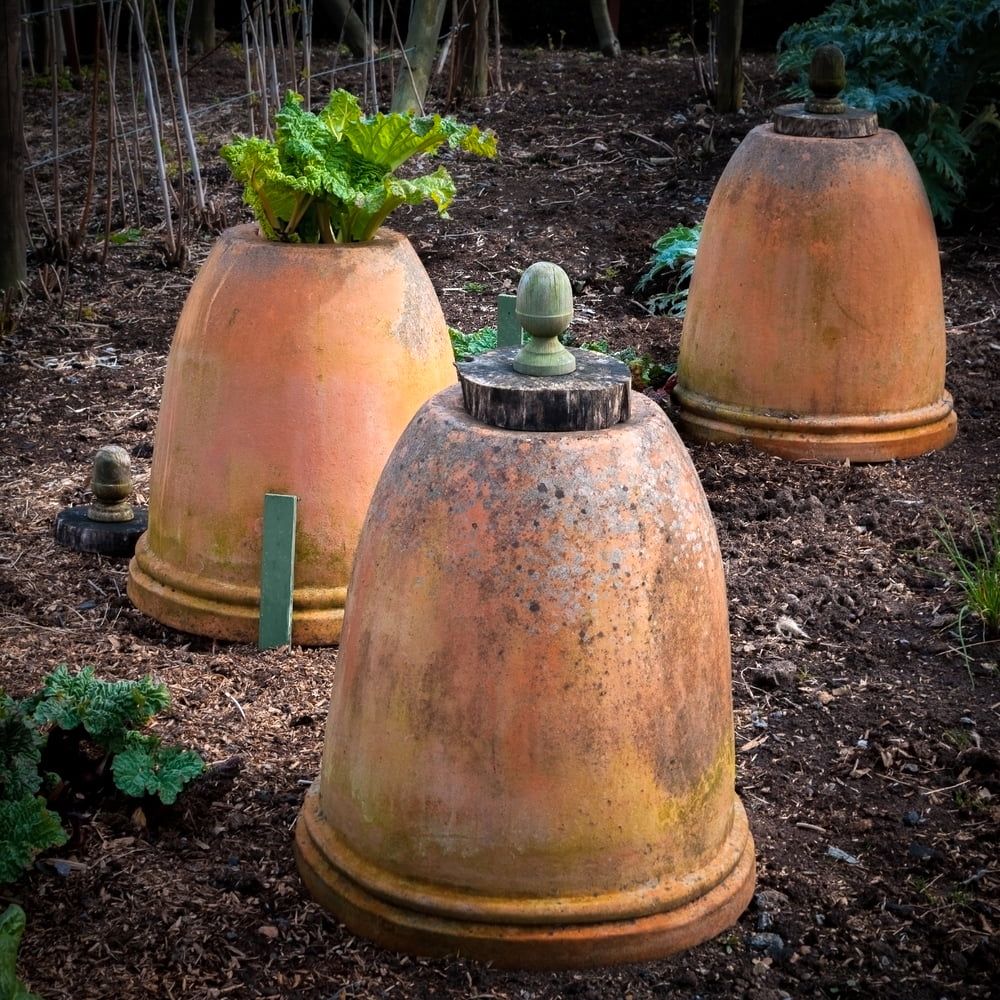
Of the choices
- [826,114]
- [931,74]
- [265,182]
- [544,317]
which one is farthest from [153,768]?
[931,74]

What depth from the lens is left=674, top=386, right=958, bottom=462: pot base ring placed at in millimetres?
4934

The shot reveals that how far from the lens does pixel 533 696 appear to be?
224 cm

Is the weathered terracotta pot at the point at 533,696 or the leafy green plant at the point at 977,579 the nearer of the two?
the weathered terracotta pot at the point at 533,696

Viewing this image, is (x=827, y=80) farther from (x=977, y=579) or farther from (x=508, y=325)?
(x=977, y=579)

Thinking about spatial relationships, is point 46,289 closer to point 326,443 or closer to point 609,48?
point 326,443

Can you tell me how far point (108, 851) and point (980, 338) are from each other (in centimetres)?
469

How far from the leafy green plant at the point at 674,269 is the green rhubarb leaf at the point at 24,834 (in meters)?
4.48

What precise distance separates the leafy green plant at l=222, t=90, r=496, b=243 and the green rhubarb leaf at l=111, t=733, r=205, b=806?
1.39 m

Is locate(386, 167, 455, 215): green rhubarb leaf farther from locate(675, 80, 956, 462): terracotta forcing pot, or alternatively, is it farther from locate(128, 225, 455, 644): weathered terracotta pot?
locate(675, 80, 956, 462): terracotta forcing pot

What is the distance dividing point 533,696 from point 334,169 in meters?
1.75

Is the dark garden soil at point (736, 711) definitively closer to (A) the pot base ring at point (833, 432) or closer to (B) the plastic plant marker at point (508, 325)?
(A) the pot base ring at point (833, 432)

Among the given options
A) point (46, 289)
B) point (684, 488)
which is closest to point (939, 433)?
point (684, 488)

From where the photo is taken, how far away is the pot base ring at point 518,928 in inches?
92.0

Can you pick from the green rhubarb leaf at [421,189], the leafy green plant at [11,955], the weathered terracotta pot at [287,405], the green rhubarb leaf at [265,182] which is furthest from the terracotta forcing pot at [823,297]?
the leafy green plant at [11,955]
